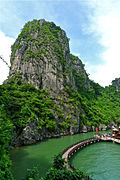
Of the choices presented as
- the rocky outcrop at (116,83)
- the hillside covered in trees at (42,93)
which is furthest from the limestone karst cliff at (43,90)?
the rocky outcrop at (116,83)

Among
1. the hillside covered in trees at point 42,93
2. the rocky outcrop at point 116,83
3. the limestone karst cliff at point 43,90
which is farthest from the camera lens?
the rocky outcrop at point 116,83

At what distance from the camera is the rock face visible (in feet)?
151

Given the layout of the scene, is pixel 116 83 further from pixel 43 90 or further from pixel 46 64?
pixel 43 90

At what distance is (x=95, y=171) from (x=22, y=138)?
15.9m

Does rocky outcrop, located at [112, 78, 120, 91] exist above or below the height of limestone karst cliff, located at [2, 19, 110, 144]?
above

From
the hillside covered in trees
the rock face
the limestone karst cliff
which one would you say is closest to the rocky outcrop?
the hillside covered in trees

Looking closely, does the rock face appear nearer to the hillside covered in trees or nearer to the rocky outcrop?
the hillside covered in trees

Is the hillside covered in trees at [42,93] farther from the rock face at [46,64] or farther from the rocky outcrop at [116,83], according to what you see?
the rocky outcrop at [116,83]

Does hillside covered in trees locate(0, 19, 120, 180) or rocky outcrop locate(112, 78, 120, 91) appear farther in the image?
rocky outcrop locate(112, 78, 120, 91)

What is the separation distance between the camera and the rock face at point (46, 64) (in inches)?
1816

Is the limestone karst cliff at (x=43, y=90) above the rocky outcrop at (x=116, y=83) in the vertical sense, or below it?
below

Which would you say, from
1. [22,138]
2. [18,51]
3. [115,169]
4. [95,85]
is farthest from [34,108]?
[95,85]

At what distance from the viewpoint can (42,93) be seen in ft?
147

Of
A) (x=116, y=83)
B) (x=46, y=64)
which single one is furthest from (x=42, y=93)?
(x=116, y=83)
